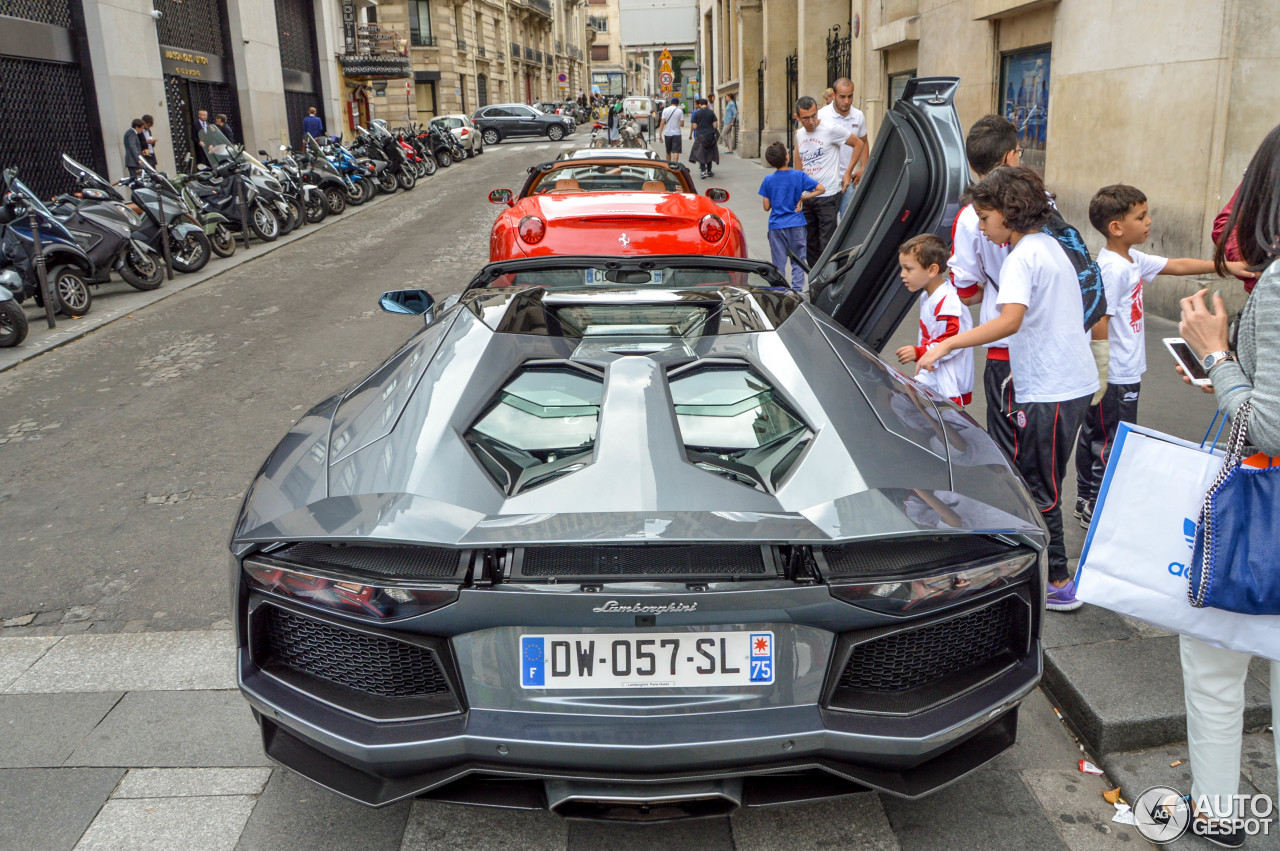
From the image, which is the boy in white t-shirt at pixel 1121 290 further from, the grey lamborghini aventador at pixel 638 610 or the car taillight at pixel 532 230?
the car taillight at pixel 532 230

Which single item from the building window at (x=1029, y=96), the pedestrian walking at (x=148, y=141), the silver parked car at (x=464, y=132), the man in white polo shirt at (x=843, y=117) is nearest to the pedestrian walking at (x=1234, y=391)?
the man in white polo shirt at (x=843, y=117)

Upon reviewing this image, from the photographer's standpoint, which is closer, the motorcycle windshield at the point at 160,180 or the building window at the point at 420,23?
the motorcycle windshield at the point at 160,180

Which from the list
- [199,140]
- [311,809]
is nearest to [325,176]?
[199,140]

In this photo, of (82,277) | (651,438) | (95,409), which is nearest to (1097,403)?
(651,438)

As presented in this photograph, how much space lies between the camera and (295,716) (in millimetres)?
2186

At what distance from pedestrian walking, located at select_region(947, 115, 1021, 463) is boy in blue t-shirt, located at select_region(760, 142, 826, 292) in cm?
425

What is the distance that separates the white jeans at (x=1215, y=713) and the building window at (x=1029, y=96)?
31.4ft

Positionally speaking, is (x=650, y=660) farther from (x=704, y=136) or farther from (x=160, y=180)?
(x=704, y=136)

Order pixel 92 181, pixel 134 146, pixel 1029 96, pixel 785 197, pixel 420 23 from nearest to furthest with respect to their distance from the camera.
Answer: pixel 785 197
pixel 92 181
pixel 1029 96
pixel 134 146
pixel 420 23

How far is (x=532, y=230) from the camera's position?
7051 mm

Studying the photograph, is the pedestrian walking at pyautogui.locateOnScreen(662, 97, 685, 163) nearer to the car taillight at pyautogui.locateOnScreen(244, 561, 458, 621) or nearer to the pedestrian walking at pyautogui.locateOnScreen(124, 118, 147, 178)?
the pedestrian walking at pyautogui.locateOnScreen(124, 118, 147, 178)

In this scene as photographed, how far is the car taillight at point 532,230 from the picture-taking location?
7.02m

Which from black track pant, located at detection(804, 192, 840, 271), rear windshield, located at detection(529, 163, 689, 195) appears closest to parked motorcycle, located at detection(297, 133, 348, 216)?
rear windshield, located at detection(529, 163, 689, 195)

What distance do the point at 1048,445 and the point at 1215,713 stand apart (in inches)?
47.5
